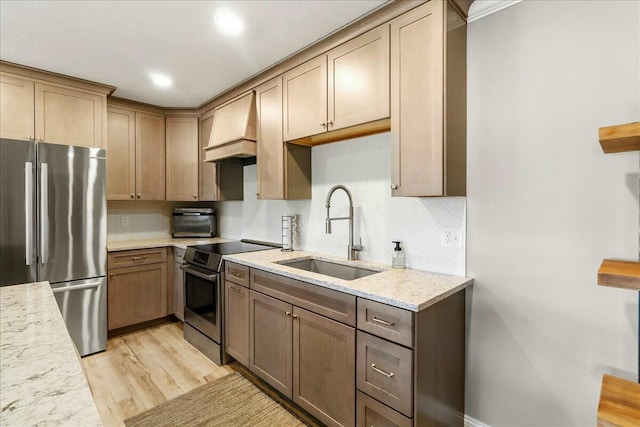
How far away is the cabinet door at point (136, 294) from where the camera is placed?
10.5 ft

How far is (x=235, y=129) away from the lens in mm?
2998

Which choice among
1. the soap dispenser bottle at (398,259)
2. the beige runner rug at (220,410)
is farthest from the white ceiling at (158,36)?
the beige runner rug at (220,410)

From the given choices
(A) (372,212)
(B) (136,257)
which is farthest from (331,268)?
(B) (136,257)

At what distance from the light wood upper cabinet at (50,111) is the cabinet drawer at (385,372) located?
3128 millimetres

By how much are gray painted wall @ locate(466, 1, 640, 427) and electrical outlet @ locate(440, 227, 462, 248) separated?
7 centimetres

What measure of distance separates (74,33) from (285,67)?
1.43m

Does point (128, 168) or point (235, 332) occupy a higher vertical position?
point (128, 168)

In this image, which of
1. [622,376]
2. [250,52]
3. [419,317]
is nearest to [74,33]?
[250,52]

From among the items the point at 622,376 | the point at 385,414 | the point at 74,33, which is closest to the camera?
the point at 622,376

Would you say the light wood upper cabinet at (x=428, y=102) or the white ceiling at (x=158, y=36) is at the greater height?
the white ceiling at (x=158, y=36)

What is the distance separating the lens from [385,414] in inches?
59.5

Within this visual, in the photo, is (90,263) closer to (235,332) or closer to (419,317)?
(235,332)

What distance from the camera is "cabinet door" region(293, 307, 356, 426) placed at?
1675 mm

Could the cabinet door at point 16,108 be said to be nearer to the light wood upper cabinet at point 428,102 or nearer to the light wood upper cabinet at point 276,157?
the light wood upper cabinet at point 276,157
